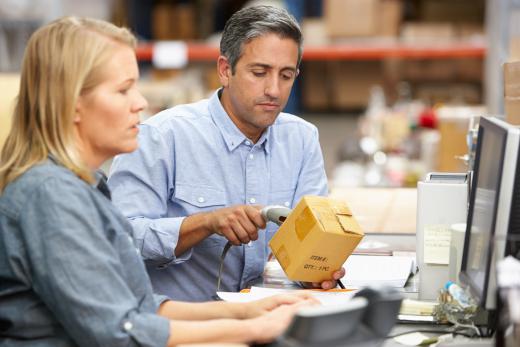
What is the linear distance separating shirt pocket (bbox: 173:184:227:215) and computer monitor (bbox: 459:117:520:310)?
3.08ft

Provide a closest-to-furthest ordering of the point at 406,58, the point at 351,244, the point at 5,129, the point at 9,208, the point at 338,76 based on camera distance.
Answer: the point at 9,208
the point at 351,244
the point at 5,129
the point at 406,58
the point at 338,76

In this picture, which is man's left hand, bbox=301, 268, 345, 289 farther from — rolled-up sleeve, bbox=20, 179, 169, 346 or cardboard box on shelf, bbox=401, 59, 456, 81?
cardboard box on shelf, bbox=401, 59, 456, 81

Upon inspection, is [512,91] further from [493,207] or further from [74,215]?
[74,215]

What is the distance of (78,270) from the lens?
5.58ft

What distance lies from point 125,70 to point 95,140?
0.46ft

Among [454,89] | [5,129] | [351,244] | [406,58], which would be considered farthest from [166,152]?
[406,58]

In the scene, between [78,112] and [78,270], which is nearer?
[78,270]

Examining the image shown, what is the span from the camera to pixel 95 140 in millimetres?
1851

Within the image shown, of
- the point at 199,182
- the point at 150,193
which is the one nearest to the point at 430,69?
the point at 199,182

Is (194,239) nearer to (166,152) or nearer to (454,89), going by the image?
(166,152)

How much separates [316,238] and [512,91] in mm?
584

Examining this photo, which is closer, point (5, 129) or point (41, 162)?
point (41, 162)

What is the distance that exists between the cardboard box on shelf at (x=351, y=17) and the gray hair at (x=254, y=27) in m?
6.32

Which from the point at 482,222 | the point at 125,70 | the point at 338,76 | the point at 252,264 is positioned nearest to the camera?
the point at 125,70
